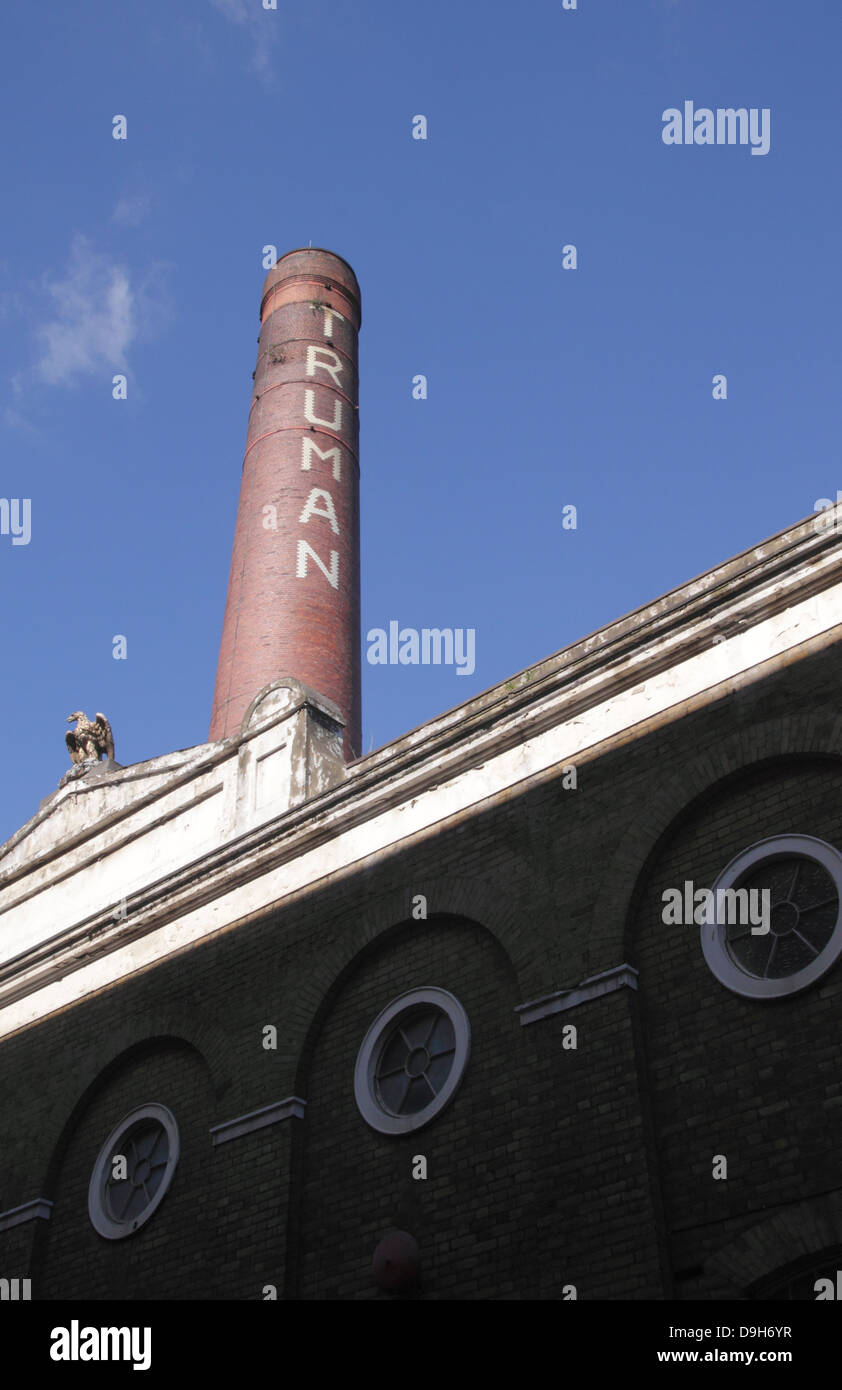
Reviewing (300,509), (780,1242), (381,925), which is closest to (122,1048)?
(381,925)

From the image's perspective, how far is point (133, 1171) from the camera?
11875 millimetres

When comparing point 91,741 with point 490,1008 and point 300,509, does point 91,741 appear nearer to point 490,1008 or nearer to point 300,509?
point 300,509

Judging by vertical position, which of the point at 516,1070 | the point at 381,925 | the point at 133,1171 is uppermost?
the point at 381,925

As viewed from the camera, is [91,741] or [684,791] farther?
[91,741]

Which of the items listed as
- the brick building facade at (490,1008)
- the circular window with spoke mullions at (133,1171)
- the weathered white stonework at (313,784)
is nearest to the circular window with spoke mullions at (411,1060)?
the brick building facade at (490,1008)

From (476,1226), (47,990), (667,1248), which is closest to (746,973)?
(667,1248)

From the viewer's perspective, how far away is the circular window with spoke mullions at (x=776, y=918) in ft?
28.3

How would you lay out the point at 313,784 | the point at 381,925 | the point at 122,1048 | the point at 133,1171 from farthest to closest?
the point at 313,784, the point at 122,1048, the point at 133,1171, the point at 381,925

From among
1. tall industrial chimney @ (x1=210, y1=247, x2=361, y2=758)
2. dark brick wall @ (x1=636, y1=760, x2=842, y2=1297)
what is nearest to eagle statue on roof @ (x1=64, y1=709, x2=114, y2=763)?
tall industrial chimney @ (x1=210, y1=247, x2=361, y2=758)

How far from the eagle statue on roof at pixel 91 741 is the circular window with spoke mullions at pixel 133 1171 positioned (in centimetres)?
516

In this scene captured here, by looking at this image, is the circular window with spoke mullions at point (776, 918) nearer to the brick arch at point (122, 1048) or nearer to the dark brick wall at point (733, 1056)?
the dark brick wall at point (733, 1056)

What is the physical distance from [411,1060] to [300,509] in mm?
11918

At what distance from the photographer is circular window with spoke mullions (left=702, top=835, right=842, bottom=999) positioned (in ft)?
28.3
